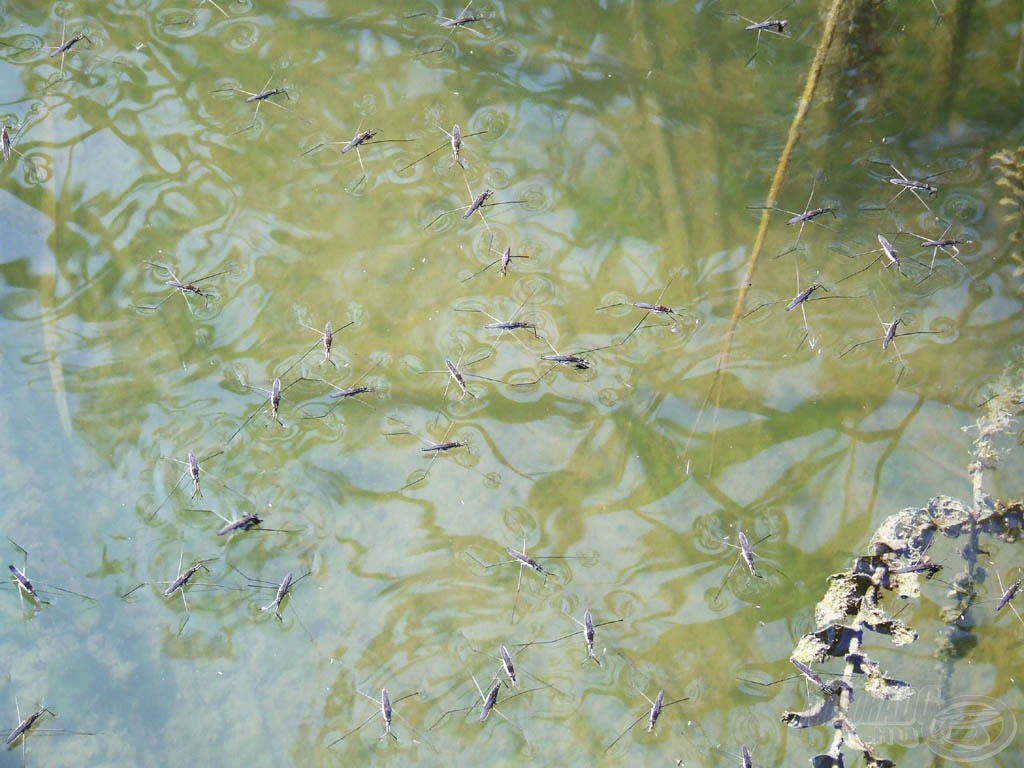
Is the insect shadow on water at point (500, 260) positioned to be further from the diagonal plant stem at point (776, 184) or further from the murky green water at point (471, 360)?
the diagonal plant stem at point (776, 184)

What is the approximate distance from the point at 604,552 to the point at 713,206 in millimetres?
2892

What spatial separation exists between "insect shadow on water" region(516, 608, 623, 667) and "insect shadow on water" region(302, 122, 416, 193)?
3.82 metres

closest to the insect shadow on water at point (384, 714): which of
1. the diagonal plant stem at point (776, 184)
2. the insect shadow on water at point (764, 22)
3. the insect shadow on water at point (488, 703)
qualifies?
the insect shadow on water at point (488, 703)

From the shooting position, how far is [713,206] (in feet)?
23.4

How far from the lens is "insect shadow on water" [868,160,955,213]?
7.09 metres

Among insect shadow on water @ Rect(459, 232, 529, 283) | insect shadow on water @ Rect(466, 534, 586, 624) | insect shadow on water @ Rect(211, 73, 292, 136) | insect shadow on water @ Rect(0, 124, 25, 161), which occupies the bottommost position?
insect shadow on water @ Rect(466, 534, 586, 624)

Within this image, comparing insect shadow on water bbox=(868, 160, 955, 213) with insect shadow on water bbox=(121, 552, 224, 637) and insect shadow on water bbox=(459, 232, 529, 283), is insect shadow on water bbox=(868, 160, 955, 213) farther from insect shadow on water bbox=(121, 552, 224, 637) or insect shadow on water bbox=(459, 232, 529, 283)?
insect shadow on water bbox=(121, 552, 224, 637)

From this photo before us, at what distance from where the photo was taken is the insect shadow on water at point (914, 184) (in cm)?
709

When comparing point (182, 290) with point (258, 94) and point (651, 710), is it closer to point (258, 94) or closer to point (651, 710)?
point (258, 94)

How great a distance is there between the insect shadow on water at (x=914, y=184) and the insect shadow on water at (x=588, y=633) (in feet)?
13.4

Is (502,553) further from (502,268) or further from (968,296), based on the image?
(968,296)

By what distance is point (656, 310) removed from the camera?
275 inches

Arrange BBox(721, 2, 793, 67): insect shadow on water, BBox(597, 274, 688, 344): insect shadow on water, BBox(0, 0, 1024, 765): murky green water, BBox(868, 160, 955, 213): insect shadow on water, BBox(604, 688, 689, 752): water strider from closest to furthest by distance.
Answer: BBox(604, 688, 689, 752): water strider → BBox(0, 0, 1024, 765): murky green water → BBox(597, 274, 688, 344): insect shadow on water → BBox(868, 160, 955, 213): insect shadow on water → BBox(721, 2, 793, 67): insect shadow on water

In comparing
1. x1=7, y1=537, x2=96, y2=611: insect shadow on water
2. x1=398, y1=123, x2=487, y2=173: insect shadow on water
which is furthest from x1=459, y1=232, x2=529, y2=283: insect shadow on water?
x1=7, y1=537, x2=96, y2=611: insect shadow on water
